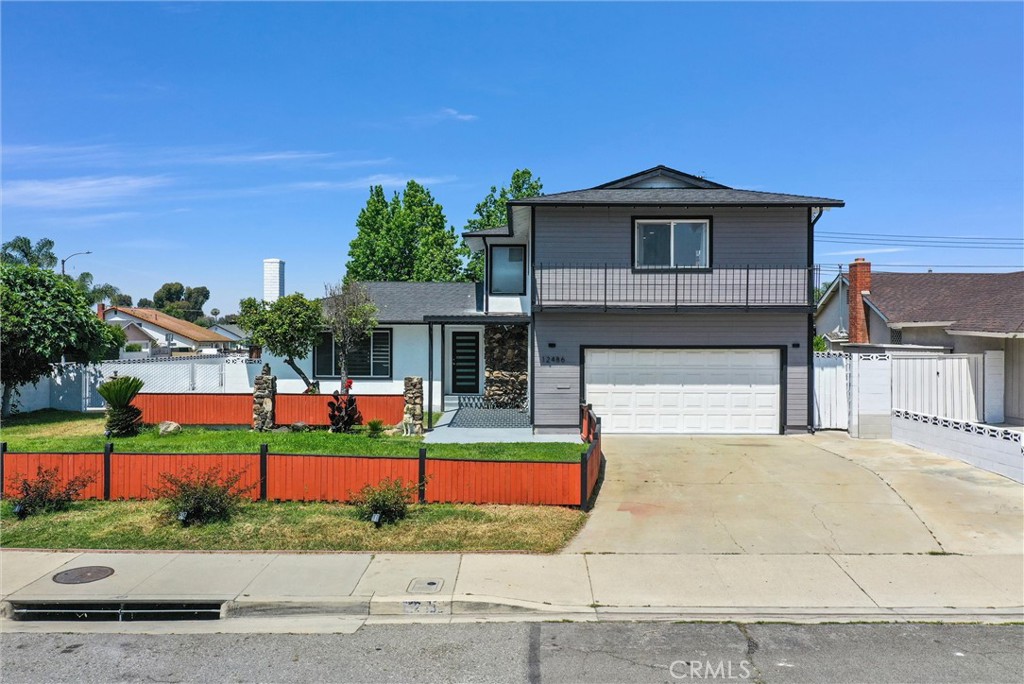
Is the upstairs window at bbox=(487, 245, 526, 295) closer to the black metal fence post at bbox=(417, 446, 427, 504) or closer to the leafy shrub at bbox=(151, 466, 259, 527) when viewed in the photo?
the black metal fence post at bbox=(417, 446, 427, 504)

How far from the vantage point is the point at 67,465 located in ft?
37.4

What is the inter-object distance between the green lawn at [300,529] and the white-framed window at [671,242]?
29.0 ft

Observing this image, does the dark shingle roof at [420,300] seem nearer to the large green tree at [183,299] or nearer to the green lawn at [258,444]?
the green lawn at [258,444]

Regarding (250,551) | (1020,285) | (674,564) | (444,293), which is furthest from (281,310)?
(1020,285)

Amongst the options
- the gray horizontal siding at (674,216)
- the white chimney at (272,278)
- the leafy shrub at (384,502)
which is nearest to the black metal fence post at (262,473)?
the leafy shrub at (384,502)

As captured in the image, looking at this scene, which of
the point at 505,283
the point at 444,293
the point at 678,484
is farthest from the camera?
the point at 444,293

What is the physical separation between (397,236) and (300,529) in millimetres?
37120

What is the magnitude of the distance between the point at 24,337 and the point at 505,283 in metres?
14.4

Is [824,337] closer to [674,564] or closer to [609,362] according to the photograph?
[609,362]

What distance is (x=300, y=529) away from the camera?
9938mm

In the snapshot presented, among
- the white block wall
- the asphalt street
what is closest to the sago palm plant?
the asphalt street

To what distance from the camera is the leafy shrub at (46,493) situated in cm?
1055

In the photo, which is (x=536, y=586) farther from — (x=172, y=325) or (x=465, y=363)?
(x=172, y=325)

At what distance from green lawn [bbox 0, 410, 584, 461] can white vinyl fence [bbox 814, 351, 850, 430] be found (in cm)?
708
